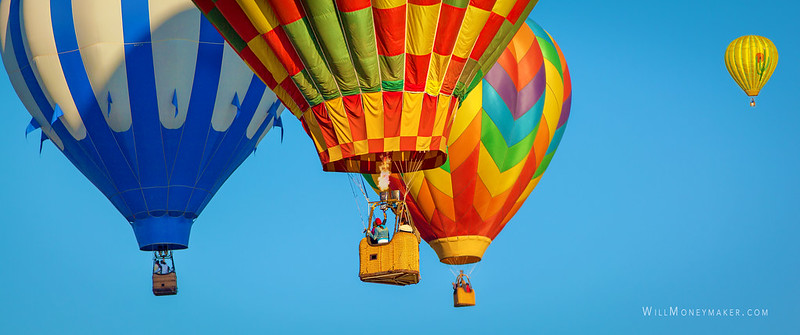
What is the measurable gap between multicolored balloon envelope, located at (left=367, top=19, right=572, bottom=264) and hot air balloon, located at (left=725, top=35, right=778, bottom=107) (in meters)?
8.42

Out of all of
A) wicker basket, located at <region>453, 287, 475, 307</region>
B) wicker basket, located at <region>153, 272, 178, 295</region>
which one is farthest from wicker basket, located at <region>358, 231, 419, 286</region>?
wicker basket, located at <region>153, 272, 178, 295</region>

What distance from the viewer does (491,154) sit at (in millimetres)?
22391

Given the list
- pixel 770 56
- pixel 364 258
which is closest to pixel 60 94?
pixel 364 258

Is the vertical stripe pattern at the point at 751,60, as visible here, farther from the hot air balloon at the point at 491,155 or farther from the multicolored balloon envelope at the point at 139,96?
the multicolored balloon envelope at the point at 139,96

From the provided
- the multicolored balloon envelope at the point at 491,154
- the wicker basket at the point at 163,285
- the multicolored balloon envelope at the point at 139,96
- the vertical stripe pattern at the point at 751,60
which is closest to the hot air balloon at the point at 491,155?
the multicolored balloon envelope at the point at 491,154

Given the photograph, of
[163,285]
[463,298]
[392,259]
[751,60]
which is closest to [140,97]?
[163,285]

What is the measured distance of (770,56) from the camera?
3064 cm

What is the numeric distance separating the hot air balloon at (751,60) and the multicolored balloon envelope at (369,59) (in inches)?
534

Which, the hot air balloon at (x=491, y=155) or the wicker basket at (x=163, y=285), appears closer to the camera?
the hot air balloon at (x=491, y=155)

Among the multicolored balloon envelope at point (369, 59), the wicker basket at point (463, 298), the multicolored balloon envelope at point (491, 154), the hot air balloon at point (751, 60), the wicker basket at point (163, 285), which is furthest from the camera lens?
the hot air balloon at point (751, 60)

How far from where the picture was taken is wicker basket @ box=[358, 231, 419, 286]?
17375mm

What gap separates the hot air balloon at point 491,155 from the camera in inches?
876

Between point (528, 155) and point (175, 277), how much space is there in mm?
5320

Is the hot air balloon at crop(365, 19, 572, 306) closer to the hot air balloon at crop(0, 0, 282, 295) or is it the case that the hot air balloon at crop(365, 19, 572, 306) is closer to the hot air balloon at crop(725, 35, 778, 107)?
the hot air balloon at crop(0, 0, 282, 295)
